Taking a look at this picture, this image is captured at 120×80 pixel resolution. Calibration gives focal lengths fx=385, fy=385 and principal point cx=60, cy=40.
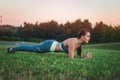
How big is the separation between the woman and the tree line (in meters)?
0.07

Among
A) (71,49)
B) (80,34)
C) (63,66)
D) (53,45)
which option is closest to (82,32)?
(80,34)

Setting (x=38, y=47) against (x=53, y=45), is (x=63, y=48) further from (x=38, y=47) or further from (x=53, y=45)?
(x=38, y=47)

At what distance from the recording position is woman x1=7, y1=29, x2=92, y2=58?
9.64 ft

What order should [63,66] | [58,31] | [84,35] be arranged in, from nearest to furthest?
[63,66] < [84,35] < [58,31]

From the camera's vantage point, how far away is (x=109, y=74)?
218cm

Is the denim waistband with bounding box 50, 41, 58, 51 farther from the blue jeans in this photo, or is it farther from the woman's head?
the woman's head

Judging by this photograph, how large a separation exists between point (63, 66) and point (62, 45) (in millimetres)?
658

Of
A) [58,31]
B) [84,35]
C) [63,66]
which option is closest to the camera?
[63,66]

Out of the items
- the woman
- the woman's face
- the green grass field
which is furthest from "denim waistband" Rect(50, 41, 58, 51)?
the woman's face

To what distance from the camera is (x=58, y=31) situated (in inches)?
120

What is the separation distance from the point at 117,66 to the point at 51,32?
2.66 ft

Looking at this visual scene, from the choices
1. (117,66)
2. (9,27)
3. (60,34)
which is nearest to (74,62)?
(117,66)

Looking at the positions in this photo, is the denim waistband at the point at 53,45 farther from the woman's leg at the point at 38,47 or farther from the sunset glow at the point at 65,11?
the sunset glow at the point at 65,11

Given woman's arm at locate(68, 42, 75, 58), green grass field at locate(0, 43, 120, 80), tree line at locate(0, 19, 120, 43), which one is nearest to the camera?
green grass field at locate(0, 43, 120, 80)
